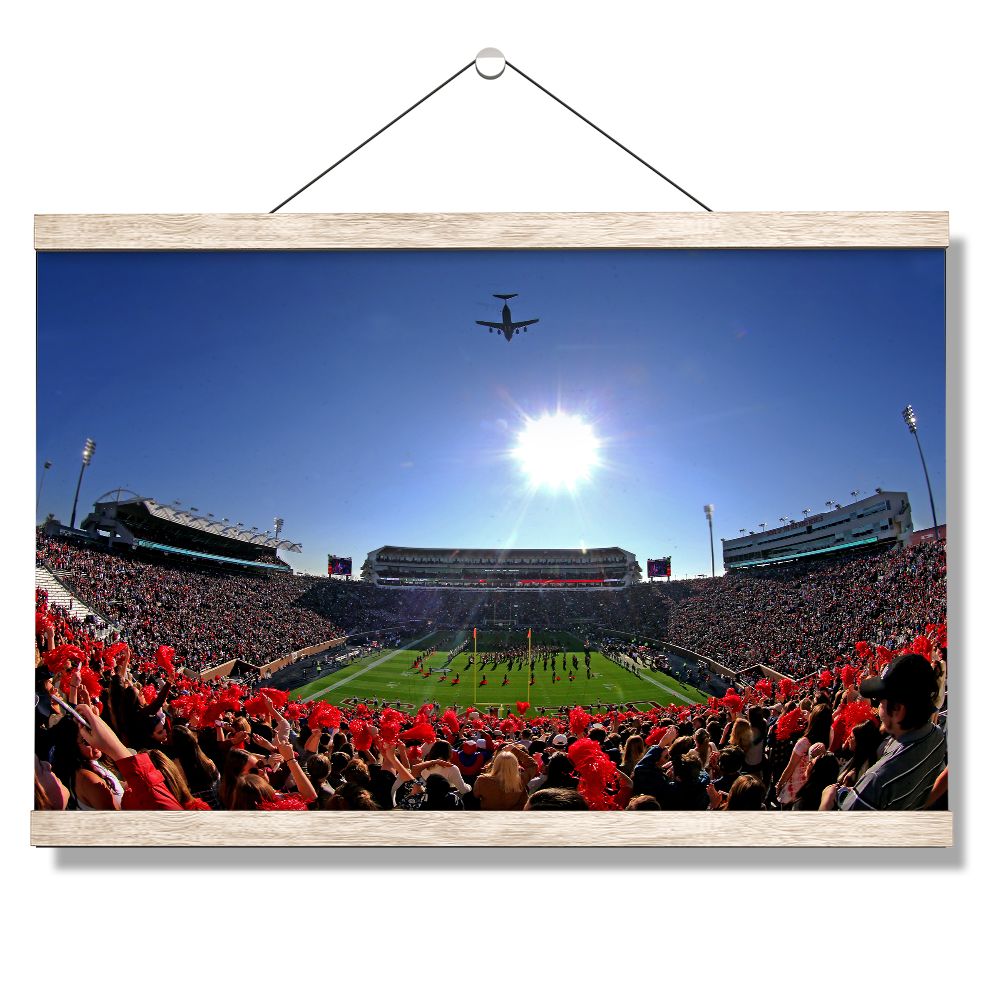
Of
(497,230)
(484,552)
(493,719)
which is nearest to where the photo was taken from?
(497,230)

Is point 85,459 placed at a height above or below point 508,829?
above

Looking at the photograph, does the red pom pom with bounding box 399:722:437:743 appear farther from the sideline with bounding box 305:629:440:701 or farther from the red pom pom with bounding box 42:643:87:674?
the red pom pom with bounding box 42:643:87:674

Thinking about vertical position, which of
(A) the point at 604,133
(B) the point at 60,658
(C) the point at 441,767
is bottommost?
(C) the point at 441,767

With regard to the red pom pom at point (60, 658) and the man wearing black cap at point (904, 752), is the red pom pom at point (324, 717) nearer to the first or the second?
the red pom pom at point (60, 658)

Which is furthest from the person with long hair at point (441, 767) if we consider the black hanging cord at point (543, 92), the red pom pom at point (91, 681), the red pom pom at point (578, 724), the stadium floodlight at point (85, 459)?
the black hanging cord at point (543, 92)

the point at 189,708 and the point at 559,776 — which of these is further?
the point at 189,708

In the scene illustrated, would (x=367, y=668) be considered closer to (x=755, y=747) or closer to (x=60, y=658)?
(x=60, y=658)

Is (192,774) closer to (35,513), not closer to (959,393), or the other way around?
(35,513)

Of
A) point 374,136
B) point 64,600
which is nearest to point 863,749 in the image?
point 374,136
